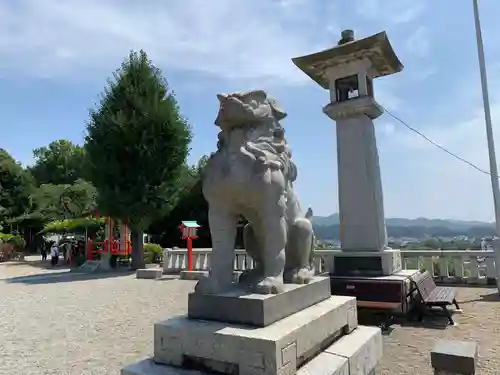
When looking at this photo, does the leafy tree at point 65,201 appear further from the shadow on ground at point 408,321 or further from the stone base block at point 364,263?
the shadow on ground at point 408,321

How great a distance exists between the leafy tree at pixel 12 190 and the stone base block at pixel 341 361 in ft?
108

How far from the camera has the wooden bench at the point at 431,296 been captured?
567 centimetres

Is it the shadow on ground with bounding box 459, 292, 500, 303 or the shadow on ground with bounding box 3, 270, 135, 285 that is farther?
the shadow on ground with bounding box 3, 270, 135, 285

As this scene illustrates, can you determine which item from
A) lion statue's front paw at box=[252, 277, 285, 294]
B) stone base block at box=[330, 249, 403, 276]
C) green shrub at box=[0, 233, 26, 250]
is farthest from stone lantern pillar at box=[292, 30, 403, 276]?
green shrub at box=[0, 233, 26, 250]

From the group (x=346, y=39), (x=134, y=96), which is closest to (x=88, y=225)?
(x=134, y=96)

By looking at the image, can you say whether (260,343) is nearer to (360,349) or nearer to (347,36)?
(360,349)

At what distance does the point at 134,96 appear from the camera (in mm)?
14672

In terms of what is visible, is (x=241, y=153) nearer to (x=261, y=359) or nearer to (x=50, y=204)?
(x=261, y=359)

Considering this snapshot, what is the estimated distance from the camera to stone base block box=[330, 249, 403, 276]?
6.52 m

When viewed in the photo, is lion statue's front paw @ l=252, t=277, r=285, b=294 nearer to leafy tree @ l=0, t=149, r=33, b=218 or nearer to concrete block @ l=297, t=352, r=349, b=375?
concrete block @ l=297, t=352, r=349, b=375

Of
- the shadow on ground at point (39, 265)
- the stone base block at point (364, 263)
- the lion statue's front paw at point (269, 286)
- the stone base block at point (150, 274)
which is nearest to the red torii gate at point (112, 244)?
the shadow on ground at point (39, 265)

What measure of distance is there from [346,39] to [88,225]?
16427mm

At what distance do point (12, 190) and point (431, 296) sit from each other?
3304 centimetres

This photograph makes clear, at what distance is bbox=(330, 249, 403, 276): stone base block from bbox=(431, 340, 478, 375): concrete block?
382 centimetres
